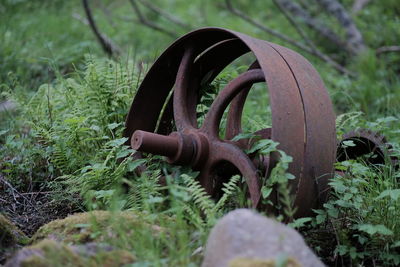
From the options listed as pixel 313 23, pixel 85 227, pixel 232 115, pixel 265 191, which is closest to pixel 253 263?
pixel 265 191

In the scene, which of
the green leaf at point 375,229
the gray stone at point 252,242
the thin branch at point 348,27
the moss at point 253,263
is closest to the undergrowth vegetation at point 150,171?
the green leaf at point 375,229

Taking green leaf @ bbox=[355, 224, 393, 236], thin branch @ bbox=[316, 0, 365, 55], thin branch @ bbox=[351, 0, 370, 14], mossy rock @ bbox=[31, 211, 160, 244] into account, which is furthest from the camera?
thin branch @ bbox=[351, 0, 370, 14]

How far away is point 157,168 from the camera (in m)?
3.09

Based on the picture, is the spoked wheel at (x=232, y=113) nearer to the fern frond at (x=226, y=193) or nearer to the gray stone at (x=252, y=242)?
the fern frond at (x=226, y=193)

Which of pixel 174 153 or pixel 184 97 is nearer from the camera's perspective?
pixel 174 153

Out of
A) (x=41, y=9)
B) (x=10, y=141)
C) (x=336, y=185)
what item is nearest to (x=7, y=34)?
(x=41, y=9)

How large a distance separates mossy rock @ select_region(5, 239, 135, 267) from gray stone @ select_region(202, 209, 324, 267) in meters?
0.32

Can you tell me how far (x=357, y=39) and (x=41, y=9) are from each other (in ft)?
15.0

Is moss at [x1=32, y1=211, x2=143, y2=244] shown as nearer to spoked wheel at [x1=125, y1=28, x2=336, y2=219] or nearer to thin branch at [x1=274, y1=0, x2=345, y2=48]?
spoked wheel at [x1=125, y1=28, x2=336, y2=219]

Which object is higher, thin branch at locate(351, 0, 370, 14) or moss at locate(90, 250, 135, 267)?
thin branch at locate(351, 0, 370, 14)

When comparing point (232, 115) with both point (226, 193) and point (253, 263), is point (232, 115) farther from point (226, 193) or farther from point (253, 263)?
point (253, 263)

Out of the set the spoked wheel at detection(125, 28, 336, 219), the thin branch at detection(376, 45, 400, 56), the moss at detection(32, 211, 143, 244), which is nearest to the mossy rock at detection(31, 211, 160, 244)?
the moss at detection(32, 211, 143, 244)

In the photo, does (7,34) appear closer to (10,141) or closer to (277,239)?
(10,141)

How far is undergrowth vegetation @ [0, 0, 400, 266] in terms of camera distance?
2.17 metres
